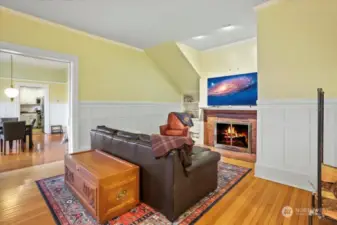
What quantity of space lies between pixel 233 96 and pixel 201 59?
59.8 inches

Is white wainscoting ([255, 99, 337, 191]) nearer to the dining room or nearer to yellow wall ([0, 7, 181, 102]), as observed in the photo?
yellow wall ([0, 7, 181, 102])

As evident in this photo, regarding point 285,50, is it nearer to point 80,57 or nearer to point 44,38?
point 80,57

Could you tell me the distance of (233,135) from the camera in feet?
15.6

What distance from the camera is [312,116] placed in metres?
2.50

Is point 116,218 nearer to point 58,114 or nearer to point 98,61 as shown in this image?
point 98,61

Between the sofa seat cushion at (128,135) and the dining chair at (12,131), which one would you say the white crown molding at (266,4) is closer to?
the sofa seat cushion at (128,135)

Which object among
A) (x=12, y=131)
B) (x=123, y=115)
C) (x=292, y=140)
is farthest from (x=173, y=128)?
(x=12, y=131)

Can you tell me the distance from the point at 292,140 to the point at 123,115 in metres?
3.60

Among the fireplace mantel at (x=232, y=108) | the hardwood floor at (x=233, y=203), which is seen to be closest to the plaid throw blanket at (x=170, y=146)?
the hardwood floor at (x=233, y=203)

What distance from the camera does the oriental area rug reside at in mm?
1834

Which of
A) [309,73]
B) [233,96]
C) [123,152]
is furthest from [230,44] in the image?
[123,152]

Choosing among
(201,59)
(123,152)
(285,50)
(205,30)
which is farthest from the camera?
(201,59)

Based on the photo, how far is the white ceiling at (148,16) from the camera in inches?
110

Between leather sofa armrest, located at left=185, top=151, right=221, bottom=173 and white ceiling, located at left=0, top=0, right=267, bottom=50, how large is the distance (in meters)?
2.23
